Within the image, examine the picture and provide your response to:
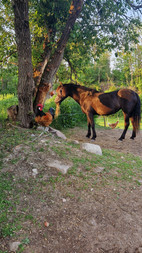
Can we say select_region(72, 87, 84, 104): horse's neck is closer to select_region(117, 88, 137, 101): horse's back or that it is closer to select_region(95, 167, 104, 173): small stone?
select_region(117, 88, 137, 101): horse's back

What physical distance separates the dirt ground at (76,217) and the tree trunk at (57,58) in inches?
127

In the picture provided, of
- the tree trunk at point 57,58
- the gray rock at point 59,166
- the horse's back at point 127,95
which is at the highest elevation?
the tree trunk at point 57,58

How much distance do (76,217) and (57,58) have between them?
199 inches

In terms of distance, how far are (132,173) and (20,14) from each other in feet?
15.6

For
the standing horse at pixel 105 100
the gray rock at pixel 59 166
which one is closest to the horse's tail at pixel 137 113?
the standing horse at pixel 105 100

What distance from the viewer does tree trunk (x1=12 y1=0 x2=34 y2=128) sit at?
536 cm

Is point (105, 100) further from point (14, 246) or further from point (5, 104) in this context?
point (5, 104)

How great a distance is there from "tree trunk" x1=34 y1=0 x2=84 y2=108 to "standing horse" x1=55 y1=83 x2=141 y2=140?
86 cm

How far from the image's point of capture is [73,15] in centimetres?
636

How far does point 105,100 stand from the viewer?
25.2ft

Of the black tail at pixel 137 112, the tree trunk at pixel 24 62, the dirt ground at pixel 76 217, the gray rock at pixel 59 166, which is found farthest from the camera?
the black tail at pixel 137 112

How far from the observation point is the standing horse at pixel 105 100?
764cm

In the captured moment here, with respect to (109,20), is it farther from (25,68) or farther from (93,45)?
(25,68)

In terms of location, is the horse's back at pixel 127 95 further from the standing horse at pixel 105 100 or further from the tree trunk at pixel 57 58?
the tree trunk at pixel 57 58
